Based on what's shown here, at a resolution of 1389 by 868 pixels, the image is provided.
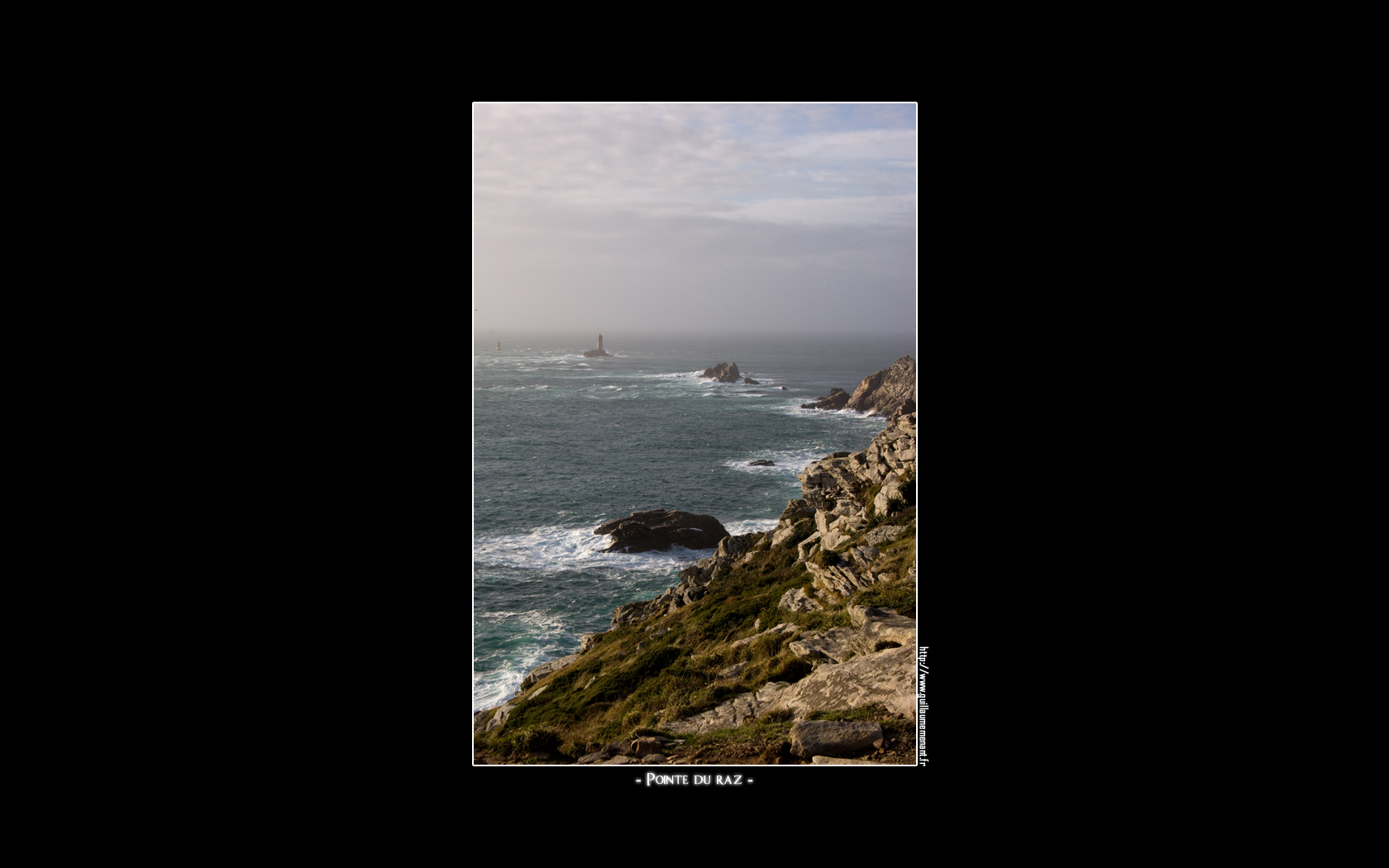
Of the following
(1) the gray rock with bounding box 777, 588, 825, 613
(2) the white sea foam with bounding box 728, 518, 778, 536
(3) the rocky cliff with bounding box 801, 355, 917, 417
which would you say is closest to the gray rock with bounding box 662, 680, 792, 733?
(1) the gray rock with bounding box 777, 588, 825, 613

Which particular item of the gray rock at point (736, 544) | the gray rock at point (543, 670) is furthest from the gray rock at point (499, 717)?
the gray rock at point (736, 544)

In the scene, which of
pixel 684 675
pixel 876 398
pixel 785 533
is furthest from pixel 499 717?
pixel 876 398

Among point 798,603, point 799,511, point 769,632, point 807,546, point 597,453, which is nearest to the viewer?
point 769,632

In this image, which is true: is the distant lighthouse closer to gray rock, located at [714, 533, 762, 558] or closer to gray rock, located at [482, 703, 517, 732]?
gray rock, located at [714, 533, 762, 558]

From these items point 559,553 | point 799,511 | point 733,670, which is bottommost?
point 733,670

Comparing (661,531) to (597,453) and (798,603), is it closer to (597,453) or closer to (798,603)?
(597,453)

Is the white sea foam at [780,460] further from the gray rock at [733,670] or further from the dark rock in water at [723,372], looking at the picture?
the gray rock at [733,670]
